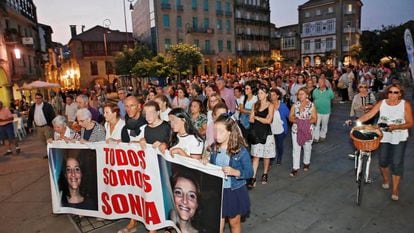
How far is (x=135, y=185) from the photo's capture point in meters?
Answer: 4.04

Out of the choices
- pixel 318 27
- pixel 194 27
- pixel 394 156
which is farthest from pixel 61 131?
pixel 318 27

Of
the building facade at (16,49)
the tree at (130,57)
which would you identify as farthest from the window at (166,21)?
the building facade at (16,49)

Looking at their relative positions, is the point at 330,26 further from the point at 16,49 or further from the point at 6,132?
the point at 6,132

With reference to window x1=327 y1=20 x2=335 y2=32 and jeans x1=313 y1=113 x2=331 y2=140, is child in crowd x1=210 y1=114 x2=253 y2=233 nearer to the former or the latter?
jeans x1=313 y1=113 x2=331 y2=140

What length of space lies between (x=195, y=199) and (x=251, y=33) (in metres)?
54.2

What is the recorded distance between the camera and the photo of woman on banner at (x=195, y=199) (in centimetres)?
315

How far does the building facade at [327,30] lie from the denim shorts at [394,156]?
5822 centimetres

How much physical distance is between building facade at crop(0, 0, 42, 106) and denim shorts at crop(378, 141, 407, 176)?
21992mm

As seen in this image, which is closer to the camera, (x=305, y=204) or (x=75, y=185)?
(x=75, y=185)

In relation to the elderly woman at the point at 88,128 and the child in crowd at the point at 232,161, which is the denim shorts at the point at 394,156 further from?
the elderly woman at the point at 88,128

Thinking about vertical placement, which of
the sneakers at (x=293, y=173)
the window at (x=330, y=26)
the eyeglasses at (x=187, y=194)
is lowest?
the sneakers at (x=293, y=173)

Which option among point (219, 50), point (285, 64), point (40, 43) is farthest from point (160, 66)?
point (285, 64)

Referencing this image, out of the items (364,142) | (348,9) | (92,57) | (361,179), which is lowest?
(361,179)

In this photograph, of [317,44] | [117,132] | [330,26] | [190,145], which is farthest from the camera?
[317,44]
